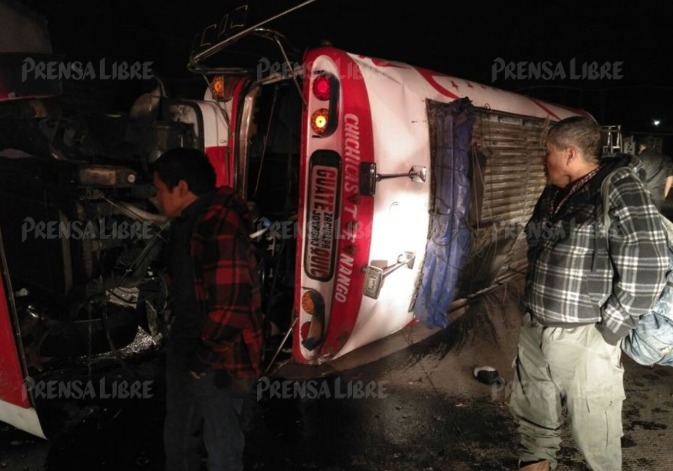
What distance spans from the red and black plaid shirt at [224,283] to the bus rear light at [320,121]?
1.14 meters

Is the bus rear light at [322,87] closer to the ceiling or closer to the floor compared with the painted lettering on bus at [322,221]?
closer to the ceiling

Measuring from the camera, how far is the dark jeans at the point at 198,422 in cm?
210

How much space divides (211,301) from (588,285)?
5.93 feet

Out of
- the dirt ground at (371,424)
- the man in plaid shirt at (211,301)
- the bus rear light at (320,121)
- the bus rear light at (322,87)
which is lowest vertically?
the dirt ground at (371,424)

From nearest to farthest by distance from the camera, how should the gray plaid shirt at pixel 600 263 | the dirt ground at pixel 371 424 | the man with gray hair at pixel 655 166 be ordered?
the gray plaid shirt at pixel 600 263 < the dirt ground at pixel 371 424 < the man with gray hair at pixel 655 166

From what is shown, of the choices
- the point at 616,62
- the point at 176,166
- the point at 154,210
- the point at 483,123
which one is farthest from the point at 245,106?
the point at 616,62

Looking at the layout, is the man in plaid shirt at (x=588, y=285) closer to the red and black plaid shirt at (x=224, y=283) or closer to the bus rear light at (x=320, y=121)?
the bus rear light at (x=320, y=121)

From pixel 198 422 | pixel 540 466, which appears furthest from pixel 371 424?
pixel 198 422

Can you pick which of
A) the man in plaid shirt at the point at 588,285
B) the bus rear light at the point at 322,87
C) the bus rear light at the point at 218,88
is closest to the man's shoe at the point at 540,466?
the man in plaid shirt at the point at 588,285

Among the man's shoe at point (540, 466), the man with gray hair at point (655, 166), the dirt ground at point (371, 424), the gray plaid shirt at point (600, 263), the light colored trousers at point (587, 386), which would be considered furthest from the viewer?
the man with gray hair at point (655, 166)

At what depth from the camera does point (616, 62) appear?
1326cm

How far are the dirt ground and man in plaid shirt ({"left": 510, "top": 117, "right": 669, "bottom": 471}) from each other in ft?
2.35

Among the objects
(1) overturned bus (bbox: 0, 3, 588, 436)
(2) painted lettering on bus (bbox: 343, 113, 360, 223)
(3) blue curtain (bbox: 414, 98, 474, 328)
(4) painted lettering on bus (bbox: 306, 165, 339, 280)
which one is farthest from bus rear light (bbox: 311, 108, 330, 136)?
(3) blue curtain (bbox: 414, 98, 474, 328)

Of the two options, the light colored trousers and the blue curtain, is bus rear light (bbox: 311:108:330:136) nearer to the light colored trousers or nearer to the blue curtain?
the blue curtain
